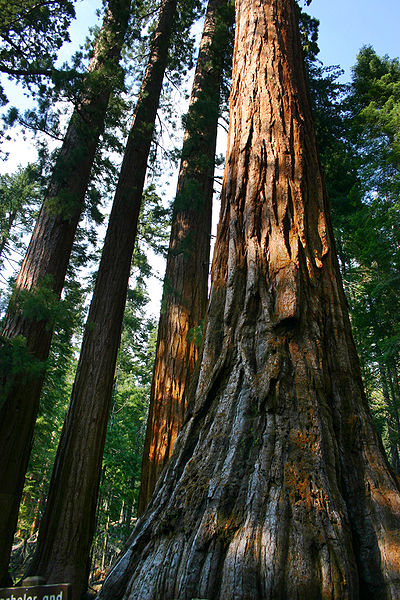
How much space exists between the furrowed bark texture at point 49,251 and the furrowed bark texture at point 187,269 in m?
1.71

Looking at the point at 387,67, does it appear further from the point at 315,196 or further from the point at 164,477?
the point at 164,477

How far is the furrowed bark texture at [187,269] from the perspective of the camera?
5.12m

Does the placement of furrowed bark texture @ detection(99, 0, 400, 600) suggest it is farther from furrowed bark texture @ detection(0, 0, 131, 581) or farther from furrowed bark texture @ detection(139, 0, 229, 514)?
furrowed bark texture @ detection(0, 0, 131, 581)

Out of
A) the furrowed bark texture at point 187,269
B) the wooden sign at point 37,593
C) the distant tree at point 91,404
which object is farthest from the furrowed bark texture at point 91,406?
the wooden sign at point 37,593

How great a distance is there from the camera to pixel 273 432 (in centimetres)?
167

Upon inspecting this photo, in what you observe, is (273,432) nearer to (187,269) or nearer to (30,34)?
(187,269)

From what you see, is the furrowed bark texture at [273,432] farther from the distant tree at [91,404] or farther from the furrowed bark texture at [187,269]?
the distant tree at [91,404]

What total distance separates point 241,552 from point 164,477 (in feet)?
2.06

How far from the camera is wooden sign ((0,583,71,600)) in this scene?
60.5 inches

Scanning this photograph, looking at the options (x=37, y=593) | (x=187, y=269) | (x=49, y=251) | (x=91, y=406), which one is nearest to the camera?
(x=37, y=593)

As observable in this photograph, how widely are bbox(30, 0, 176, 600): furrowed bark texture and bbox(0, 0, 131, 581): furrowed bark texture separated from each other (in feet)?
1.81

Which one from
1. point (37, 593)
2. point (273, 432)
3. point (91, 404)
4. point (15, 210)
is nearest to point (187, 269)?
point (91, 404)

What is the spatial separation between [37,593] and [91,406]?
471 centimetres

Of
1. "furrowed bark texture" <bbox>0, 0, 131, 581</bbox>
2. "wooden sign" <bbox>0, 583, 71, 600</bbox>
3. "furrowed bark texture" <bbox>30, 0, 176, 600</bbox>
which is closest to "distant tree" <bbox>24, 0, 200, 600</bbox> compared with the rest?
"furrowed bark texture" <bbox>30, 0, 176, 600</bbox>
